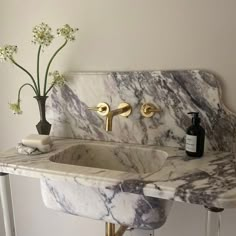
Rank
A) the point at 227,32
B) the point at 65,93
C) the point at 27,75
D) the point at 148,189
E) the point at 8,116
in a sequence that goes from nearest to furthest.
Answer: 1. the point at 148,189
2. the point at 227,32
3. the point at 65,93
4. the point at 27,75
5. the point at 8,116

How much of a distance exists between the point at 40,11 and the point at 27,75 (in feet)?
1.03

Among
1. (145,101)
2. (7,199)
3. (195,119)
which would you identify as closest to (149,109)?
(145,101)

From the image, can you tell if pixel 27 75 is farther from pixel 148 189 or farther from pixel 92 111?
pixel 148 189

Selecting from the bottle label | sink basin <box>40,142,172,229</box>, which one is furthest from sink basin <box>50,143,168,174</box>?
the bottle label

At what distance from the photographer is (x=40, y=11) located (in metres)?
1.34

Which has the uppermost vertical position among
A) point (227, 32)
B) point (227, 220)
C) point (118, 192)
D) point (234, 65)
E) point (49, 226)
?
point (227, 32)

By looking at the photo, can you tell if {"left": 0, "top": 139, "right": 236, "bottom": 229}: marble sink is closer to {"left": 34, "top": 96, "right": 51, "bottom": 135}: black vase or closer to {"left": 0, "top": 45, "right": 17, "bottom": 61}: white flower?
{"left": 34, "top": 96, "right": 51, "bottom": 135}: black vase

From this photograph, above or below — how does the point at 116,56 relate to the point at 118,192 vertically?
above

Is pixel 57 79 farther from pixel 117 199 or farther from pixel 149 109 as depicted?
pixel 117 199

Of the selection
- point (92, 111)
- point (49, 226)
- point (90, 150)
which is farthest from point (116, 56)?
point (49, 226)

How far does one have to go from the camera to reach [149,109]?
115cm

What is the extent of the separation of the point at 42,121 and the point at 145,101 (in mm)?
464

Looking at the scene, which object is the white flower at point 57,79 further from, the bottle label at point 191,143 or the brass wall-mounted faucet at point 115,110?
the bottle label at point 191,143

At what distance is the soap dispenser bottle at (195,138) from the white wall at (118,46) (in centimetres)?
16
